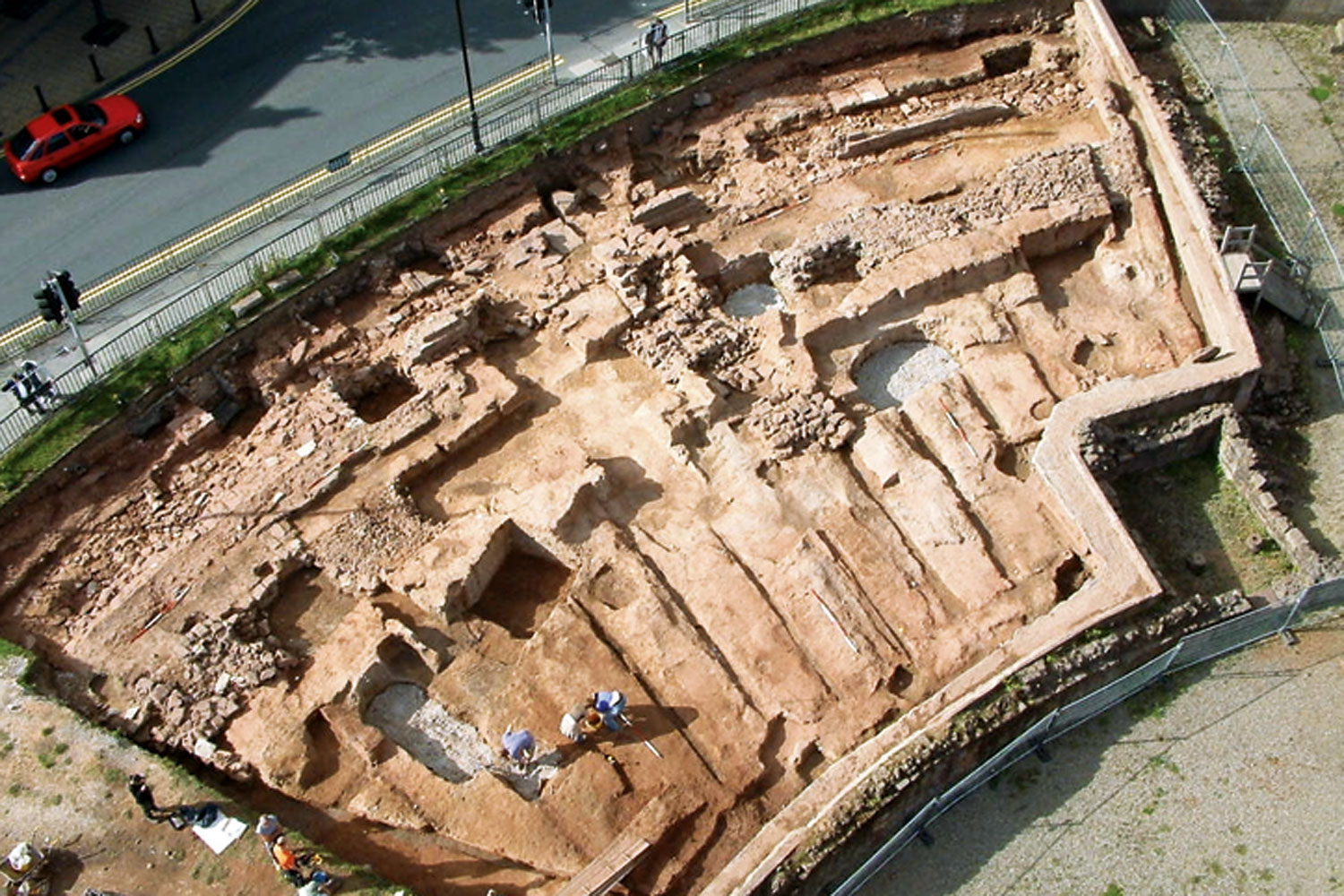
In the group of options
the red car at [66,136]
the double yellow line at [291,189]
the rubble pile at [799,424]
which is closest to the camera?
the rubble pile at [799,424]

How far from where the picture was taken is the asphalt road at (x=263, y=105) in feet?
95.7

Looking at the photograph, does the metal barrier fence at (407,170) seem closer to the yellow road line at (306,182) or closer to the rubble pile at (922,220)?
the yellow road line at (306,182)

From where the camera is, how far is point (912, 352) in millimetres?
27391

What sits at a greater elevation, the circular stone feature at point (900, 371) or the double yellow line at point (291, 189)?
the double yellow line at point (291, 189)

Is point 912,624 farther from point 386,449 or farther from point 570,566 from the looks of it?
point 386,449

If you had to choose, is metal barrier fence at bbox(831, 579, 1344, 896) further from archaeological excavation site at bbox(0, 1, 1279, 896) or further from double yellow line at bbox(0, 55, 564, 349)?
double yellow line at bbox(0, 55, 564, 349)

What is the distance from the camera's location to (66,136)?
1189 inches

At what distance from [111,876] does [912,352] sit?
17.0 metres

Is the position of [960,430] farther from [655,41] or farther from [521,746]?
[655,41]

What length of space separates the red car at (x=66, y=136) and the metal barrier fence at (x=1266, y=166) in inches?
961

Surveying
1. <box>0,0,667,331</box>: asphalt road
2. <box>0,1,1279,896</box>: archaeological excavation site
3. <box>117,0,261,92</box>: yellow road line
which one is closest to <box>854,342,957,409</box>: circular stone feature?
<box>0,1,1279,896</box>: archaeological excavation site

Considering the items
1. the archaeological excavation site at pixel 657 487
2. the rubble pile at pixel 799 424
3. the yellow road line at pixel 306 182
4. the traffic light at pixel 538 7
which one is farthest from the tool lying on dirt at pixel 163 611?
the traffic light at pixel 538 7

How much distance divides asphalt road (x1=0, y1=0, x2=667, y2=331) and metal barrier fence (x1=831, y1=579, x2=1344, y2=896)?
19234mm

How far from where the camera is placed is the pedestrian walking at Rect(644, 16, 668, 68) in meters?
31.8
